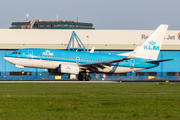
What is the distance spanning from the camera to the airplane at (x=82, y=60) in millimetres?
40406

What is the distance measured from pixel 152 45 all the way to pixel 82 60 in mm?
11645

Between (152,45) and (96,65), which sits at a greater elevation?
(152,45)

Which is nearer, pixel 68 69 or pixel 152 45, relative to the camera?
pixel 68 69

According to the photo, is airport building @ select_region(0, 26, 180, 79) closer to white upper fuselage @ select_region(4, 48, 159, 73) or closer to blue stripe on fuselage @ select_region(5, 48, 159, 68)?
blue stripe on fuselage @ select_region(5, 48, 159, 68)

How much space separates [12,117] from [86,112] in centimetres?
317

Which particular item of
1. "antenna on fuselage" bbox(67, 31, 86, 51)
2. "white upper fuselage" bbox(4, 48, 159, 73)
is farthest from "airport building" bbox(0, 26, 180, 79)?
"white upper fuselage" bbox(4, 48, 159, 73)

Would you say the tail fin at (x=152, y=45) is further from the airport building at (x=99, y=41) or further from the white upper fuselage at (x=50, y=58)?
the airport building at (x=99, y=41)

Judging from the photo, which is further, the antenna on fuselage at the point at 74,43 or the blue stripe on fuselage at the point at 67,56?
the antenna on fuselage at the point at 74,43

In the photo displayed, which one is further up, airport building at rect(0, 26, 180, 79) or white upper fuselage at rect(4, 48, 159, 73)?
airport building at rect(0, 26, 180, 79)

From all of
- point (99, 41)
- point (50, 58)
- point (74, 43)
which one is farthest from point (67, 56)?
point (99, 41)

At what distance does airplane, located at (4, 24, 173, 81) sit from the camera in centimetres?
4041

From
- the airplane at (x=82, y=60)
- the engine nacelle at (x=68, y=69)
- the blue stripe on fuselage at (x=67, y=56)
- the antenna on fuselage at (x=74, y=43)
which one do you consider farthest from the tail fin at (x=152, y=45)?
the antenna on fuselage at (x=74, y=43)

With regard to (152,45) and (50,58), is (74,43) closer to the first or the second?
(152,45)

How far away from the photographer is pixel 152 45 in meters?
46.4
